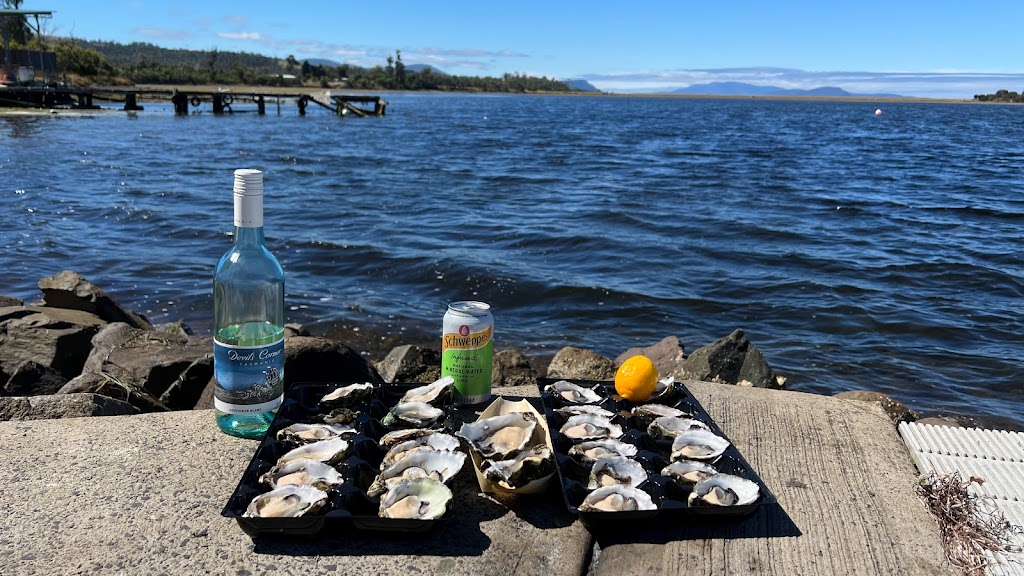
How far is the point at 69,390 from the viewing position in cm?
470

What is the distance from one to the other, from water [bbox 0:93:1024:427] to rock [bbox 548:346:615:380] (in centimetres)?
150

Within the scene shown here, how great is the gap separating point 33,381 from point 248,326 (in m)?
3.00

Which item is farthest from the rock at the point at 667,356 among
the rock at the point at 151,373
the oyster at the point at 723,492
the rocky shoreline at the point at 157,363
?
the oyster at the point at 723,492

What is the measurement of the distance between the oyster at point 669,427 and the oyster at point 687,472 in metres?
0.21

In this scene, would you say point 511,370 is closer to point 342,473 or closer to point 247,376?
point 247,376

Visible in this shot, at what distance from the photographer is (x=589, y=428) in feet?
9.41

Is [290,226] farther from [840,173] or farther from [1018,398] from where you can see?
[840,173]

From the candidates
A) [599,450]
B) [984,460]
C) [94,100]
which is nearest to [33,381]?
[599,450]

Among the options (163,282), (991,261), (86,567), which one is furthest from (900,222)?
(86,567)

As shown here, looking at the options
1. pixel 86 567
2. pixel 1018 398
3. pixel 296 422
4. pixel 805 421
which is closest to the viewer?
pixel 86 567

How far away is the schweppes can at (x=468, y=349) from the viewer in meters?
3.04

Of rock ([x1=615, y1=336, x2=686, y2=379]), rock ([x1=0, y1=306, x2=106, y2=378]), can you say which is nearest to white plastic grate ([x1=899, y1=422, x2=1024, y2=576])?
rock ([x1=615, y1=336, x2=686, y2=379])

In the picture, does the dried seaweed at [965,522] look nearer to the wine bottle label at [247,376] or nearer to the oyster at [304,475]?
the oyster at [304,475]

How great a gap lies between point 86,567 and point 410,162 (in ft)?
84.9
